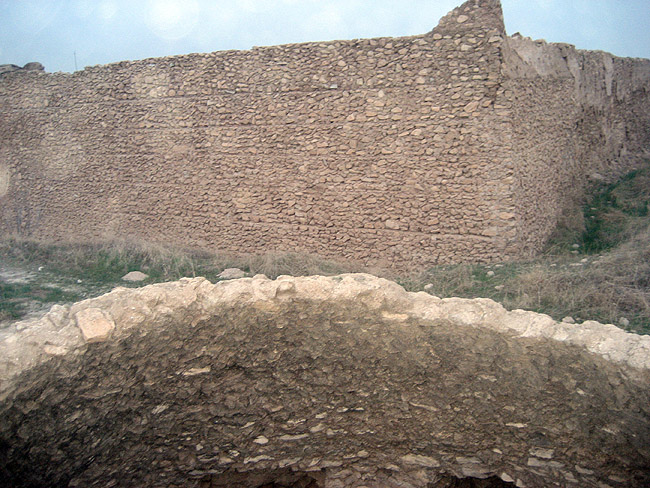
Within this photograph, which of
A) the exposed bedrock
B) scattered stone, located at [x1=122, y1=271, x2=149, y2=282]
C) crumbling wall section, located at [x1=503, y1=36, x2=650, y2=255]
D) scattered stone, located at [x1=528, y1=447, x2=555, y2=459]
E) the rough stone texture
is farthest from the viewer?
scattered stone, located at [x1=122, y1=271, x2=149, y2=282]

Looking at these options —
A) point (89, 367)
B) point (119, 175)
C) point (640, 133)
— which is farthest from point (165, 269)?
point (640, 133)

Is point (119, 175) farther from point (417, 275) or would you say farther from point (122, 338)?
point (122, 338)

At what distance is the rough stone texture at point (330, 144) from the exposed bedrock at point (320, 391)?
3.71 m

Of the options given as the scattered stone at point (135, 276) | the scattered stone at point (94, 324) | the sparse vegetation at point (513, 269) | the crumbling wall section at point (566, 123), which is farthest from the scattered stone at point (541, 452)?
the scattered stone at point (135, 276)

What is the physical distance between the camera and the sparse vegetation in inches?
193

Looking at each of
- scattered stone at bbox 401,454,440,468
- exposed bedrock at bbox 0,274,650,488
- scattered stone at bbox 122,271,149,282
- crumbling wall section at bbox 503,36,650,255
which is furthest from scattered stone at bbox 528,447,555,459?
scattered stone at bbox 122,271,149,282

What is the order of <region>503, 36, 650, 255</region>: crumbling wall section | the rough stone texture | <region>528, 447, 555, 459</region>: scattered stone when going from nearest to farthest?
<region>528, 447, 555, 459</region>: scattered stone, the rough stone texture, <region>503, 36, 650, 255</region>: crumbling wall section

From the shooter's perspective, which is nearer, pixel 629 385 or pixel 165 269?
pixel 629 385

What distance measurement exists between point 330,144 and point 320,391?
4593 mm

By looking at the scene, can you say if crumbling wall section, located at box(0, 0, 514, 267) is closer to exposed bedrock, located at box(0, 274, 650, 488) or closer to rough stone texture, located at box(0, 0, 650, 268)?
rough stone texture, located at box(0, 0, 650, 268)

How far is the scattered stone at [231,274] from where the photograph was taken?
7369 mm

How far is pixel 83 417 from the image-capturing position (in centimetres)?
278

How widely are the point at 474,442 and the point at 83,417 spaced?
2.23m

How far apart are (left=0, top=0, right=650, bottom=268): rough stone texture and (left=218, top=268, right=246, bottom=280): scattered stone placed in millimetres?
682
